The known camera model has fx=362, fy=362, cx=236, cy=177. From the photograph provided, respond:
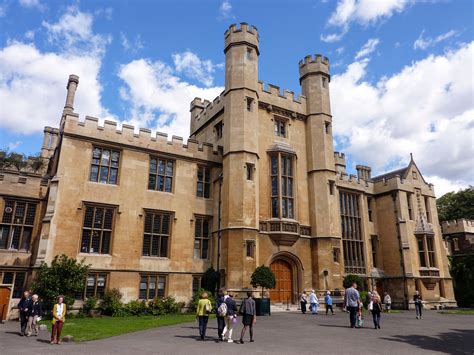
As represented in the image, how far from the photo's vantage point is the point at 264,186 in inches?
951

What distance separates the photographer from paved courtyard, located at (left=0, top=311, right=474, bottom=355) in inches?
360

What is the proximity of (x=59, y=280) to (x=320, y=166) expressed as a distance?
1778 cm

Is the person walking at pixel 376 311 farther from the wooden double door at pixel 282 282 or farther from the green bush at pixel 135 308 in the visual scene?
the green bush at pixel 135 308

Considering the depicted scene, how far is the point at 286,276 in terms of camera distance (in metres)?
23.8

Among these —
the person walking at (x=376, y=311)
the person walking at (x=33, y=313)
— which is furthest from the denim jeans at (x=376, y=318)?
the person walking at (x=33, y=313)

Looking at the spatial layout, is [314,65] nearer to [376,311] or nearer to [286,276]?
[286,276]

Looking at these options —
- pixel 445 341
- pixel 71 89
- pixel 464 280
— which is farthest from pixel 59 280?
pixel 464 280

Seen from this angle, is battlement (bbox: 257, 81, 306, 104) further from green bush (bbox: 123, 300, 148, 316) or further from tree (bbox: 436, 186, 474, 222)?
tree (bbox: 436, 186, 474, 222)

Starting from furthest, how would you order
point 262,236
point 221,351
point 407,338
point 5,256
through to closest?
point 262,236 < point 5,256 < point 407,338 < point 221,351

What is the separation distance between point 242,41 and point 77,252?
17.2m

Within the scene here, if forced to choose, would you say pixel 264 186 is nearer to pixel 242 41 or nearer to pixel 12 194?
pixel 242 41

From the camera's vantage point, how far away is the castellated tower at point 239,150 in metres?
20.8

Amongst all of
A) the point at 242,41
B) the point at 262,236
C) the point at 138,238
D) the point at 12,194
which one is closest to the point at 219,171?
the point at 262,236

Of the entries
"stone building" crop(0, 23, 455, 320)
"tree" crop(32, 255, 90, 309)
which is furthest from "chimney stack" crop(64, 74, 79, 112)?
"tree" crop(32, 255, 90, 309)
